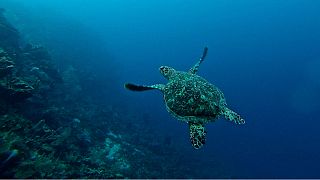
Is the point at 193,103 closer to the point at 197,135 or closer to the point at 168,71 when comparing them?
the point at 197,135

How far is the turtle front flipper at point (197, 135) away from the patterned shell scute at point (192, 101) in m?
0.14

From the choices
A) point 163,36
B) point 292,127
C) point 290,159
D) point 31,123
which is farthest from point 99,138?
point 163,36

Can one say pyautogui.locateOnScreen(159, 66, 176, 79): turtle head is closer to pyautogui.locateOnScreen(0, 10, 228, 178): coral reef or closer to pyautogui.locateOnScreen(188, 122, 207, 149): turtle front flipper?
pyautogui.locateOnScreen(188, 122, 207, 149): turtle front flipper

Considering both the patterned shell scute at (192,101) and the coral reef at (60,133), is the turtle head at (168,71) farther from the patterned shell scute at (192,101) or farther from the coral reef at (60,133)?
the coral reef at (60,133)

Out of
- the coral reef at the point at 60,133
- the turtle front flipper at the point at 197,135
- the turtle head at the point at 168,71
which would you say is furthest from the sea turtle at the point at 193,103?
the coral reef at the point at 60,133

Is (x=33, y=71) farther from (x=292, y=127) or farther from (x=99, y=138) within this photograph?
(x=292, y=127)

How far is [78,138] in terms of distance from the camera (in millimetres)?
12070

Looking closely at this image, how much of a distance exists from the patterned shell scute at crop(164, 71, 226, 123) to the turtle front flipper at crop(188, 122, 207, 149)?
0.14m

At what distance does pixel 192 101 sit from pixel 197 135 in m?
0.73

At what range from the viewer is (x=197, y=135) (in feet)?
16.3

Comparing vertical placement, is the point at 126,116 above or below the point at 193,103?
above

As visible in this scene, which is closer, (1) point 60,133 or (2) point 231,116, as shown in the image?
(2) point 231,116

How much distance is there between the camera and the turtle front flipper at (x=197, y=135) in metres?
4.77

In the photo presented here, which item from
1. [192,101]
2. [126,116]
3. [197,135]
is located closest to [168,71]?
[192,101]
